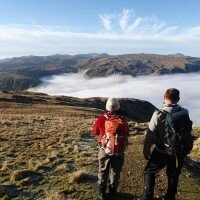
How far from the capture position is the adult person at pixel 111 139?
1020 cm

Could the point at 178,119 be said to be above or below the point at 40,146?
above

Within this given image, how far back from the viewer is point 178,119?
905 centimetres

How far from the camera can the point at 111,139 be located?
1020 centimetres

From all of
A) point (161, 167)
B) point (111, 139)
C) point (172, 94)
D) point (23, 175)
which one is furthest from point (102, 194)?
point (23, 175)

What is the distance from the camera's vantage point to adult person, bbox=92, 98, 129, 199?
10203mm

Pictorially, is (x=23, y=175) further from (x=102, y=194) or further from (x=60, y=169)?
(x=102, y=194)


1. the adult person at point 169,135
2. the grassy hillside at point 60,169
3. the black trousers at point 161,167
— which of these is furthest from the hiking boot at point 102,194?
the adult person at point 169,135

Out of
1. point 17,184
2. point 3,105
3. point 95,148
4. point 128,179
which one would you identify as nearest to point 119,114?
point 128,179

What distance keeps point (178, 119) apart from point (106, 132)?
7.32 feet

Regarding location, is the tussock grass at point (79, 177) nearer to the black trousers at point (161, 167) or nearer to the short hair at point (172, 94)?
the black trousers at point (161, 167)

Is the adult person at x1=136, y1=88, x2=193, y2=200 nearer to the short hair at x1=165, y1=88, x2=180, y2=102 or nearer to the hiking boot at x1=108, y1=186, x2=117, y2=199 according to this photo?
the short hair at x1=165, y1=88, x2=180, y2=102

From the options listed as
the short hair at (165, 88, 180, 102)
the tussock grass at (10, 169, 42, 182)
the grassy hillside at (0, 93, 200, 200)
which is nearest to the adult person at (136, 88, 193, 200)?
the short hair at (165, 88, 180, 102)

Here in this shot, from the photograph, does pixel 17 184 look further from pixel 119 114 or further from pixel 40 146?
pixel 40 146

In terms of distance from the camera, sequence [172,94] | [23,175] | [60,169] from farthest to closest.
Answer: [60,169], [23,175], [172,94]
